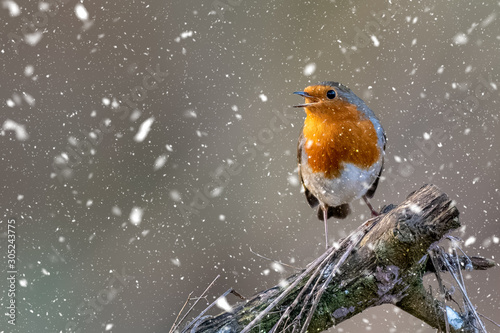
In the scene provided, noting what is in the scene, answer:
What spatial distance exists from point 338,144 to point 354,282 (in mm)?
840

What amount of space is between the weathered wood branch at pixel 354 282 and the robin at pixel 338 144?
622mm

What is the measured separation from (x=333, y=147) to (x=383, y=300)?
847mm

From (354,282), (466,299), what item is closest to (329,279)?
(354,282)

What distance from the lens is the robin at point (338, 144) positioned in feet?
8.87

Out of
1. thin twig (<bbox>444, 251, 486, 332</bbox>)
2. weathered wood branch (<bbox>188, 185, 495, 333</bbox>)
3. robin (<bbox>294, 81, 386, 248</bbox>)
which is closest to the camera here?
weathered wood branch (<bbox>188, 185, 495, 333</bbox>)

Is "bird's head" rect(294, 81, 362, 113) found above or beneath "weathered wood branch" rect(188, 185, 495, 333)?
above

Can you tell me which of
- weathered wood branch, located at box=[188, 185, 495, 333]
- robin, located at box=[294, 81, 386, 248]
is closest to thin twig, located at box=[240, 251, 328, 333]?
weathered wood branch, located at box=[188, 185, 495, 333]

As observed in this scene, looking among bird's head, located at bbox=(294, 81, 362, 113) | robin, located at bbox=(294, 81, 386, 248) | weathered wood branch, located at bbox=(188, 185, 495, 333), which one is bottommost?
weathered wood branch, located at bbox=(188, 185, 495, 333)

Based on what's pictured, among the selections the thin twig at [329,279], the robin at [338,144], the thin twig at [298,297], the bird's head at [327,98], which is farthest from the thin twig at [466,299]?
the bird's head at [327,98]

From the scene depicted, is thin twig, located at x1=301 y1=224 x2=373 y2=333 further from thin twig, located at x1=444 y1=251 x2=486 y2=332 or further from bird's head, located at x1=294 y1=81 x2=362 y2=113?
bird's head, located at x1=294 y1=81 x2=362 y2=113

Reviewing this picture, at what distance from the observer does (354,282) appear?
2.05 metres

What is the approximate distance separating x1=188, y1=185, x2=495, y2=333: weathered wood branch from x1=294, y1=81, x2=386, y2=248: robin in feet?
2.04

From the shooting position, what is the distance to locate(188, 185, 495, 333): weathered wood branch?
1.93 metres

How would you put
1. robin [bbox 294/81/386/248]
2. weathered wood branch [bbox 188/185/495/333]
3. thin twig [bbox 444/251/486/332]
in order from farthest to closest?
robin [bbox 294/81/386/248], thin twig [bbox 444/251/486/332], weathered wood branch [bbox 188/185/495/333]
